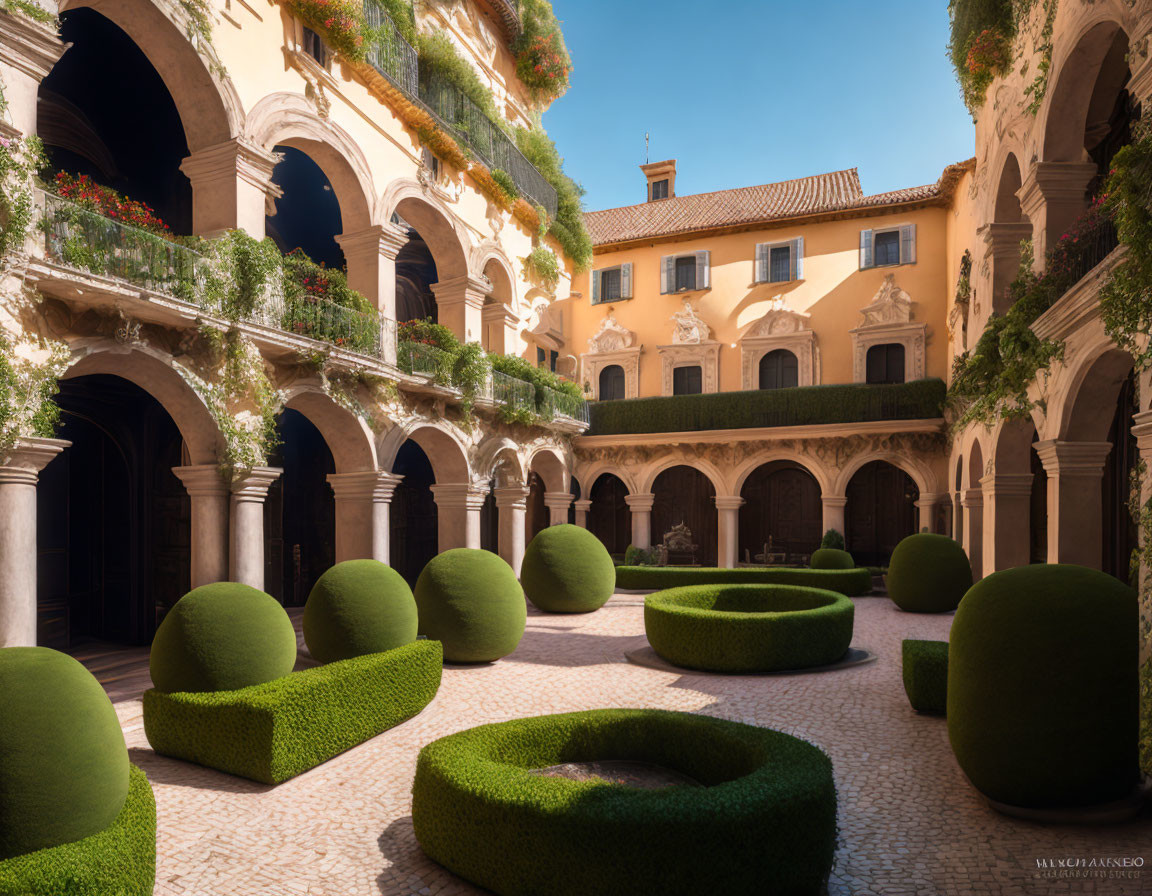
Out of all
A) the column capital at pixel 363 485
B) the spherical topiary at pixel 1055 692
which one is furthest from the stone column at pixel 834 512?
the spherical topiary at pixel 1055 692

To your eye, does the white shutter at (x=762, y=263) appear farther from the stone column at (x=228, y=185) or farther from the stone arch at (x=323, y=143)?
the stone column at (x=228, y=185)

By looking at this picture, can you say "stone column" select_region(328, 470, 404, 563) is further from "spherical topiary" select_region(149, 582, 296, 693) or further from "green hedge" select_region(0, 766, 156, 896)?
"green hedge" select_region(0, 766, 156, 896)

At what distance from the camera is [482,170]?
16609 mm

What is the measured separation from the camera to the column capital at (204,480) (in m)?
10.2

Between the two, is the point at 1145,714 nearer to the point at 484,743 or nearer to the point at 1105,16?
the point at 484,743

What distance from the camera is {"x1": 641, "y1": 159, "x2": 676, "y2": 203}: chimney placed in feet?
99.0

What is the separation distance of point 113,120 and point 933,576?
56.3 ft

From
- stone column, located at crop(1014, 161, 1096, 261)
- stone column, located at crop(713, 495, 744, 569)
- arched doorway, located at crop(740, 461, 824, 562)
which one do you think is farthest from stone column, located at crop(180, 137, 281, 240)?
arched doorway, located at crop(740, 461, 824, 562)

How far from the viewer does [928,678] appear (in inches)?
319

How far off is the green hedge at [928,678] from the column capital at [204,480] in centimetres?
909

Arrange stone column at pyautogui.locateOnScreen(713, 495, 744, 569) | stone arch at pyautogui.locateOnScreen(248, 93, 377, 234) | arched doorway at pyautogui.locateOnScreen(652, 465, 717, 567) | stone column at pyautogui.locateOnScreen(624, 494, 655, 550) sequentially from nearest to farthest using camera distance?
stone arch at pyautogui.locateOnScreen(248, 93, 377, 234) → stone column at pyautogui.locateOnScreen(713, 495, 744, 569) → stone column at pyautogui.locateOnScreen(624, 494, 655, 550) → arched doorway at pyautogui.locateOnScreen(652, 465, 717, 567)

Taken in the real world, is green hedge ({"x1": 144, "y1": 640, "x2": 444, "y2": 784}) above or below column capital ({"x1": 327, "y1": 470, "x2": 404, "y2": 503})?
below

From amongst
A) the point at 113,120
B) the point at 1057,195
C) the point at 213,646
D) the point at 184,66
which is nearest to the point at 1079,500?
the point at 1057,195

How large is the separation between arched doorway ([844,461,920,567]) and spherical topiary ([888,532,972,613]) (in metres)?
8.17
